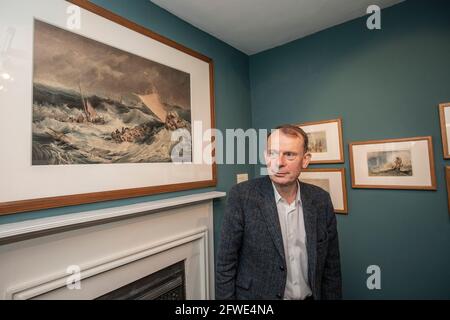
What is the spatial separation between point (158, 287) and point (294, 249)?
942 mm

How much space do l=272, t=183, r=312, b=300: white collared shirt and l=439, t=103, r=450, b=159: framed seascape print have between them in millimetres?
1113

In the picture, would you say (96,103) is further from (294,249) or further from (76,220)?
(294,249)

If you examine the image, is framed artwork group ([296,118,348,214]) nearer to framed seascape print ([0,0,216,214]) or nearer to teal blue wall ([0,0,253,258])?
teal blue wall ([0,0,253,258])

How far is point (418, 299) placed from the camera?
1553 millimetres

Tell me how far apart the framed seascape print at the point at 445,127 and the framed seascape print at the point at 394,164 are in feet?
0.22

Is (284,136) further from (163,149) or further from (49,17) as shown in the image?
(49,17)

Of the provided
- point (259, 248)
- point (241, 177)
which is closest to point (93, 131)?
point (259, 248)

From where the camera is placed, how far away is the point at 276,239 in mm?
1097

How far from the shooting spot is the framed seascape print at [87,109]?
3.21ft

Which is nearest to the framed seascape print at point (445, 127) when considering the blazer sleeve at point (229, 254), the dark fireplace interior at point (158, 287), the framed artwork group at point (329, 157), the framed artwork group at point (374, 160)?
the framed artwork group at point (374, 160)

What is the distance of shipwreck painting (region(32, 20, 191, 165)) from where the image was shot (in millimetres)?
1054

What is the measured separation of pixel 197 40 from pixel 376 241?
2150 millimetres

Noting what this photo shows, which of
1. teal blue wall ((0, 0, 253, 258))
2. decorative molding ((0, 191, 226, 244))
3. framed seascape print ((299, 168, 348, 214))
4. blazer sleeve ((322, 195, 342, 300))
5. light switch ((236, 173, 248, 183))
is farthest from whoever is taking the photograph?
light switch ((236, 173, 248, 183))

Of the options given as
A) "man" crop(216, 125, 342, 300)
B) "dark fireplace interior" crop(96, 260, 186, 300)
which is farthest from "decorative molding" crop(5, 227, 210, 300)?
"man" crop(216, 125, 342, 300)
